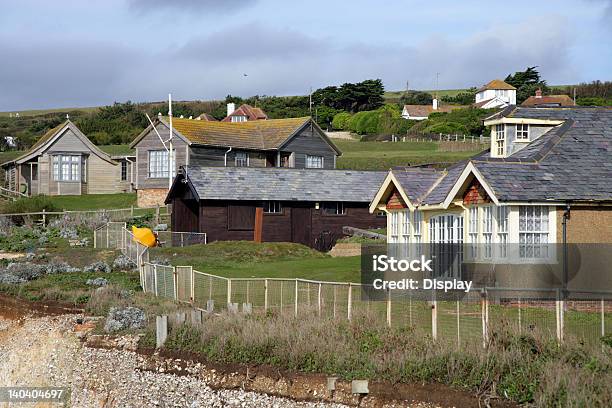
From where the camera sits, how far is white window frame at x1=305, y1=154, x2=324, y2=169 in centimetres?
6412

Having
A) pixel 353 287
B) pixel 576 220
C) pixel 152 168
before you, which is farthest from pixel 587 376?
pixel 152 168

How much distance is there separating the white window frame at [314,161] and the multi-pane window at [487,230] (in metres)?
36.9

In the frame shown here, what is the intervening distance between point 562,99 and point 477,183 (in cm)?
8357

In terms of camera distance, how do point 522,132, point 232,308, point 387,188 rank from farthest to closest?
point 387,188 < point 522,132 < point 232,308

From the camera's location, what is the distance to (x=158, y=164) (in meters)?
62.2

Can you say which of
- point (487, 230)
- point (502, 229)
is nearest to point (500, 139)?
point (487, 230)

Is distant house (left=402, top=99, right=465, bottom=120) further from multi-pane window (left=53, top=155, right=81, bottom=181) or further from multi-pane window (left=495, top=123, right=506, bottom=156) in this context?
multi-pane window (left=495, top=123, right=506, bottom=156)

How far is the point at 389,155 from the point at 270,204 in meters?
38.4

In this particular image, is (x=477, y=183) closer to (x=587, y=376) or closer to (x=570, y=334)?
(x=570, y=334)

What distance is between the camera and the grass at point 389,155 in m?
76.5

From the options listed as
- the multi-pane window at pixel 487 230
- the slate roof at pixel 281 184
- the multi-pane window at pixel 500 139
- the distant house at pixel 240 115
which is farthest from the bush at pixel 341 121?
the multi-pane window at pixel 487 230

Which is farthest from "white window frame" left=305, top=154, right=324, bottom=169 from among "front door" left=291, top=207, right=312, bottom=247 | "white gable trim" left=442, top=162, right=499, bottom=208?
"white gable trim" left=442, top=162, right=499, bottom=208

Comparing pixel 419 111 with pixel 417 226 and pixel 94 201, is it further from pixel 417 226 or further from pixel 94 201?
pixel 417 226

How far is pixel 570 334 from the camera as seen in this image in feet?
63.4
